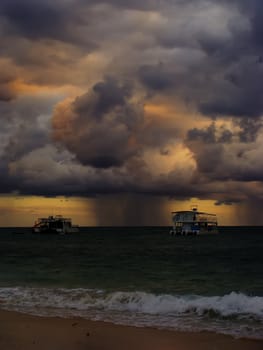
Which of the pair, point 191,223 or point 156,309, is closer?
point 156,309

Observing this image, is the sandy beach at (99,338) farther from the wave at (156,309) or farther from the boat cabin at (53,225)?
the boat cabin at (53,225)

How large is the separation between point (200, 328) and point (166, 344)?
126 inches

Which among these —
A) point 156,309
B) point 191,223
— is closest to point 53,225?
point 191,223

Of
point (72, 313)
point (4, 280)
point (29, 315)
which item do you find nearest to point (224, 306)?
point (72, 313)

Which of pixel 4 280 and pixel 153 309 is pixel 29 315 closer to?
pixel 153 309

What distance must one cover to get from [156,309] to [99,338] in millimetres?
7101

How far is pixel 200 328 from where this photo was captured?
19.2 meters

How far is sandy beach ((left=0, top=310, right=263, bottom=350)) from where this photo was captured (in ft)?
52.3

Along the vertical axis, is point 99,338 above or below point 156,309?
above

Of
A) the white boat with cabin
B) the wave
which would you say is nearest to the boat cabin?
the white boat with cabin

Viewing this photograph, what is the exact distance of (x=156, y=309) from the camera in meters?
23.9

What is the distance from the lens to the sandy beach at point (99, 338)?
1595 centimetres

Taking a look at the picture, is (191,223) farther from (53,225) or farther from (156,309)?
(156,309)

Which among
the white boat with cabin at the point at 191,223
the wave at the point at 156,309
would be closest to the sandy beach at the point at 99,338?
the wave at the point at 156,309
